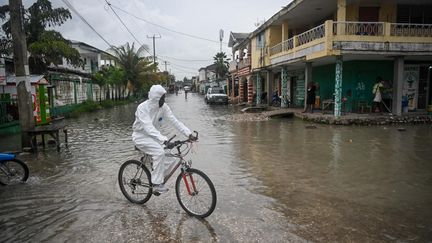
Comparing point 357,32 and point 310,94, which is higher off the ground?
point 357,32

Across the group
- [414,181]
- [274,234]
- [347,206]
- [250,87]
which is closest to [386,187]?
[414,181]

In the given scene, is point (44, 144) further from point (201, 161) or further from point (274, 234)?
point (274, 234)

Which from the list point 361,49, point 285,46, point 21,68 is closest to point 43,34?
point 21,68

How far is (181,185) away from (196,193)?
283mm

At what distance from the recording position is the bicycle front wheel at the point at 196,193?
468 centimetres

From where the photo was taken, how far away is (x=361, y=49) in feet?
49.3

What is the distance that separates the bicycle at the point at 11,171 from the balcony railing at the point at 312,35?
13237 millimetres

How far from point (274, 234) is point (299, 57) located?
50.6 ft

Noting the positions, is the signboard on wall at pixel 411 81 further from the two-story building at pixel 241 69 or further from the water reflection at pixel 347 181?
the two-story building at pixel 241 69

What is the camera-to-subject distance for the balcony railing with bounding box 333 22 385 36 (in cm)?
1502

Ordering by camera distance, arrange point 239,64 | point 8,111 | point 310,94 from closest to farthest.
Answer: point 8,111 < point 310,94 < point 239,64

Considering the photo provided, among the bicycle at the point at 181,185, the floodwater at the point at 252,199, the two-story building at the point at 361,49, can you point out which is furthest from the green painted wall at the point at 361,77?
the bicycle at the point at 181,185

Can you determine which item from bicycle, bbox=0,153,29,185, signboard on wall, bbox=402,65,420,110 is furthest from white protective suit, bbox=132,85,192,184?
signboard on wall, bbox=402,65,420,110

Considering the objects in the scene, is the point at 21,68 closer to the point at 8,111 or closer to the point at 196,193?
the point at 8,111
